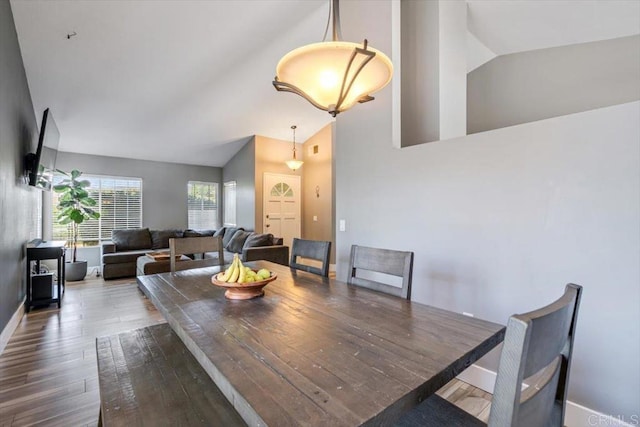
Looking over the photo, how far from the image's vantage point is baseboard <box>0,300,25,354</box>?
8.70ft

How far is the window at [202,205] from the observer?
25.0 ft

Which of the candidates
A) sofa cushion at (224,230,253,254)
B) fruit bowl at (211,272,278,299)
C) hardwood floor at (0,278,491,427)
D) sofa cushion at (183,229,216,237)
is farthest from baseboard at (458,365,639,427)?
sofa cushion at (183,229,216,237)

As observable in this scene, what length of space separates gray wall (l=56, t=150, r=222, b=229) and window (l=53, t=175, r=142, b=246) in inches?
5.3

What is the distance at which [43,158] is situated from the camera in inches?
146

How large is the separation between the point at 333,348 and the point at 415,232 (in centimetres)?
170

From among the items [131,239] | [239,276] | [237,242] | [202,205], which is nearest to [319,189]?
[237,242]

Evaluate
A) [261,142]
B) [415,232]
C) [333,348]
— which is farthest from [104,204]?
[333,348]

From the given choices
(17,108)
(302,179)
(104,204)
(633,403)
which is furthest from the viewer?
(302,179)

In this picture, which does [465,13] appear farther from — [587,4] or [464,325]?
[464,325]

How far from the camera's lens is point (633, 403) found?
5.08 ft

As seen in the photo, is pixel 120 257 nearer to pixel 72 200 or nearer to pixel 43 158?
pixel 72 200

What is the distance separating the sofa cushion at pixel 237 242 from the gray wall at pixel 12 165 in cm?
295

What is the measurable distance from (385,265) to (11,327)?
374 cm

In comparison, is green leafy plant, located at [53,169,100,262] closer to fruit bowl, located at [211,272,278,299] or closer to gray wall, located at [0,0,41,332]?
gray wall, located at [0,0,41,332]
